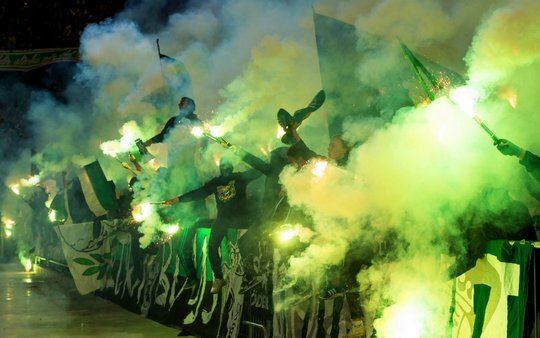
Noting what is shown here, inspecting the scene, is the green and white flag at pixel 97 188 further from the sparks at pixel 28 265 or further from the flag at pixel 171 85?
the sparks at pixel 28 265

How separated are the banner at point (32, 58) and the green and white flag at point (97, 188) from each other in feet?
20.6

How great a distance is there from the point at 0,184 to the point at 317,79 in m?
25.0

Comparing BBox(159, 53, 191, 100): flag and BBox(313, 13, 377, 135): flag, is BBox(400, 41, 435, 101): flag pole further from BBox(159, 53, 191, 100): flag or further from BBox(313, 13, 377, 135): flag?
BBox(159, 53, 191, 100): flag

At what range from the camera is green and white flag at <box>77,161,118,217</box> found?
12641mm

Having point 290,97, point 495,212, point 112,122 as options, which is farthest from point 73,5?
point 495,212

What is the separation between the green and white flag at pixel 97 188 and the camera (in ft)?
41.5

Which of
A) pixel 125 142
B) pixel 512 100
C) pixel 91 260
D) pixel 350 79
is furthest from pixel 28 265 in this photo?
pixel 512 100

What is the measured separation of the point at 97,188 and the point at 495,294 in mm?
9270

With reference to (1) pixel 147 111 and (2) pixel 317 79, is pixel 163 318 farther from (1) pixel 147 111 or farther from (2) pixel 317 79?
(1) pixel 147 111

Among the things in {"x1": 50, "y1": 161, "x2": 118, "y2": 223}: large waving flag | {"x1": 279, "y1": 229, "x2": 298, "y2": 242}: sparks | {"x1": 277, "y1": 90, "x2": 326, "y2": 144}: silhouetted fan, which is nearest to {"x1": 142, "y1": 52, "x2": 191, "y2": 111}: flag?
{"x1": 50, "y1": 161, "x2": 118, "y2": 223}: large waving flag

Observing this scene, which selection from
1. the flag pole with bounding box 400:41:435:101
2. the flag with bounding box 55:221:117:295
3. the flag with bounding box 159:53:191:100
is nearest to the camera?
the flag pole with bounding box 400:41:435:101

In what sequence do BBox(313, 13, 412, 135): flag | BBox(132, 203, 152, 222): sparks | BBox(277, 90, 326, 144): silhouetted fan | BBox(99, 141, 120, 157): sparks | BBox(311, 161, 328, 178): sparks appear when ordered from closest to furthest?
1. BBox(311, 161, 328, 178): sparks
2. BBox(277, 90, 326, 144): silhouetted fan
3. BBox(313, 13, 412, 135): flag
4. BBox(132, 203, 152, 222): sparks
5. BBox(99, 141, 120, 157): sparks

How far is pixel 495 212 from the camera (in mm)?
4809

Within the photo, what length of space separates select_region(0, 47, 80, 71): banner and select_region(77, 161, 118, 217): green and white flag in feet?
20.6
